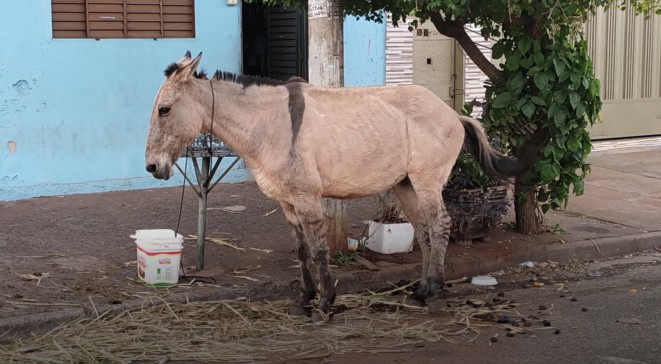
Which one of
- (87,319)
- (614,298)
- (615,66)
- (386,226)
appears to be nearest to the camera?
(87,319)

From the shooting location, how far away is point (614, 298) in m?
7.96

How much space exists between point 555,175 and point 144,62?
4897 millimetres

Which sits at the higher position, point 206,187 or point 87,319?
point 206,187

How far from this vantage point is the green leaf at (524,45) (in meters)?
8.96

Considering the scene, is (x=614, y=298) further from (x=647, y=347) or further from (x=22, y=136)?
(x=22, y=136)

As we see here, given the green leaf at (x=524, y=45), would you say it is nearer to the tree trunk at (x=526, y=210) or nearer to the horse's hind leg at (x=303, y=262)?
the tree trunk at (x=526, y=210)

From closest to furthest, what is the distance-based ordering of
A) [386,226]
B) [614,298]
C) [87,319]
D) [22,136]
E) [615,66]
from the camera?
[87,319] → [614,298] → [386,226] → [22,136] → [615,66]

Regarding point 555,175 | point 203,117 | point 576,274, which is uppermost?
point 203,117

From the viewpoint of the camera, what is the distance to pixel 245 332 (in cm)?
686

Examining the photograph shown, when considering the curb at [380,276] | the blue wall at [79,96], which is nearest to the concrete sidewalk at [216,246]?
the curb at [380,276]

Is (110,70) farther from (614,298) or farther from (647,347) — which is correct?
(647,347)

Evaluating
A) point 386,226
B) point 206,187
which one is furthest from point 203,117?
point 386,226

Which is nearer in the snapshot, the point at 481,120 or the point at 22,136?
the point at 481,120

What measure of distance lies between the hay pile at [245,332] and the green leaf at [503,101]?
7.29ft
